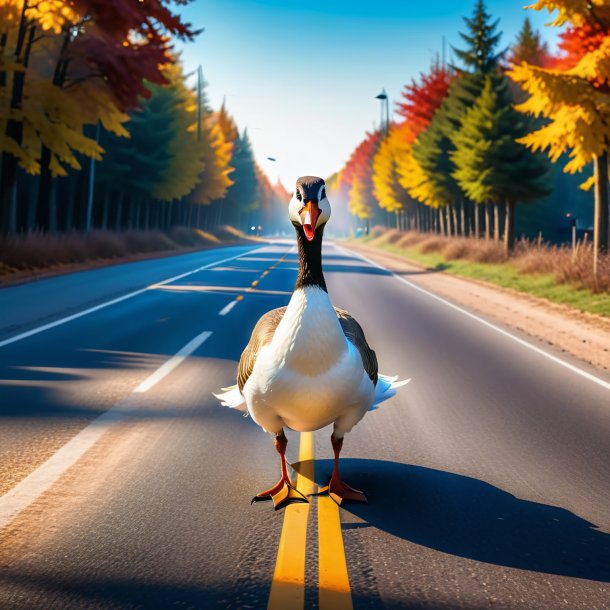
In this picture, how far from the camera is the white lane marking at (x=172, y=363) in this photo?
8383mm

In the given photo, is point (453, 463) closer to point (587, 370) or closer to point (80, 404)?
point (80, 404)

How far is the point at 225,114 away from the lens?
300ft

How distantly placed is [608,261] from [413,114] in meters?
40.0

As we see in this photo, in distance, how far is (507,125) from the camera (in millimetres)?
33594

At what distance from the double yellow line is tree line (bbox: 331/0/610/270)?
54.3 feet

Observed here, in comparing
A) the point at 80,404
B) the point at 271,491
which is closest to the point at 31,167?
the point at 80,404

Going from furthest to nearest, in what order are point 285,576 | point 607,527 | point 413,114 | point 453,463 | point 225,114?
point 225,114 < point 413,114 < point 453,463 < point 607,527 < point 285,576

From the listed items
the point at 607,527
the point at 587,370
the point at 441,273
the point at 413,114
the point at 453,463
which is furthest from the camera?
the point at 413,114

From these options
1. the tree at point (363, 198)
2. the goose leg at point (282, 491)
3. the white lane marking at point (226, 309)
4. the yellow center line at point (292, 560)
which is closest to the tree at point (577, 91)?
the white lane marking at point (226, 309)

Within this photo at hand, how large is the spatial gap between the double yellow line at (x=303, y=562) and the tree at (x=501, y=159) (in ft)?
98.0

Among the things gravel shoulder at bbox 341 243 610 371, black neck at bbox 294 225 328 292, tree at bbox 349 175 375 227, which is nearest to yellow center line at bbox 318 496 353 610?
black neck at bbox 294 225 328 292

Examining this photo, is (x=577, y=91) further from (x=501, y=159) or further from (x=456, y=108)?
(x=456, y=108)

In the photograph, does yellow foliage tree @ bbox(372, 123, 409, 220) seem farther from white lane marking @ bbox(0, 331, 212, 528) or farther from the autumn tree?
white lane marking @ bbox(0, 331, 212, 528)

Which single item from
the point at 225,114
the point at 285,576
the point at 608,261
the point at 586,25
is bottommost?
the point at 285,576
